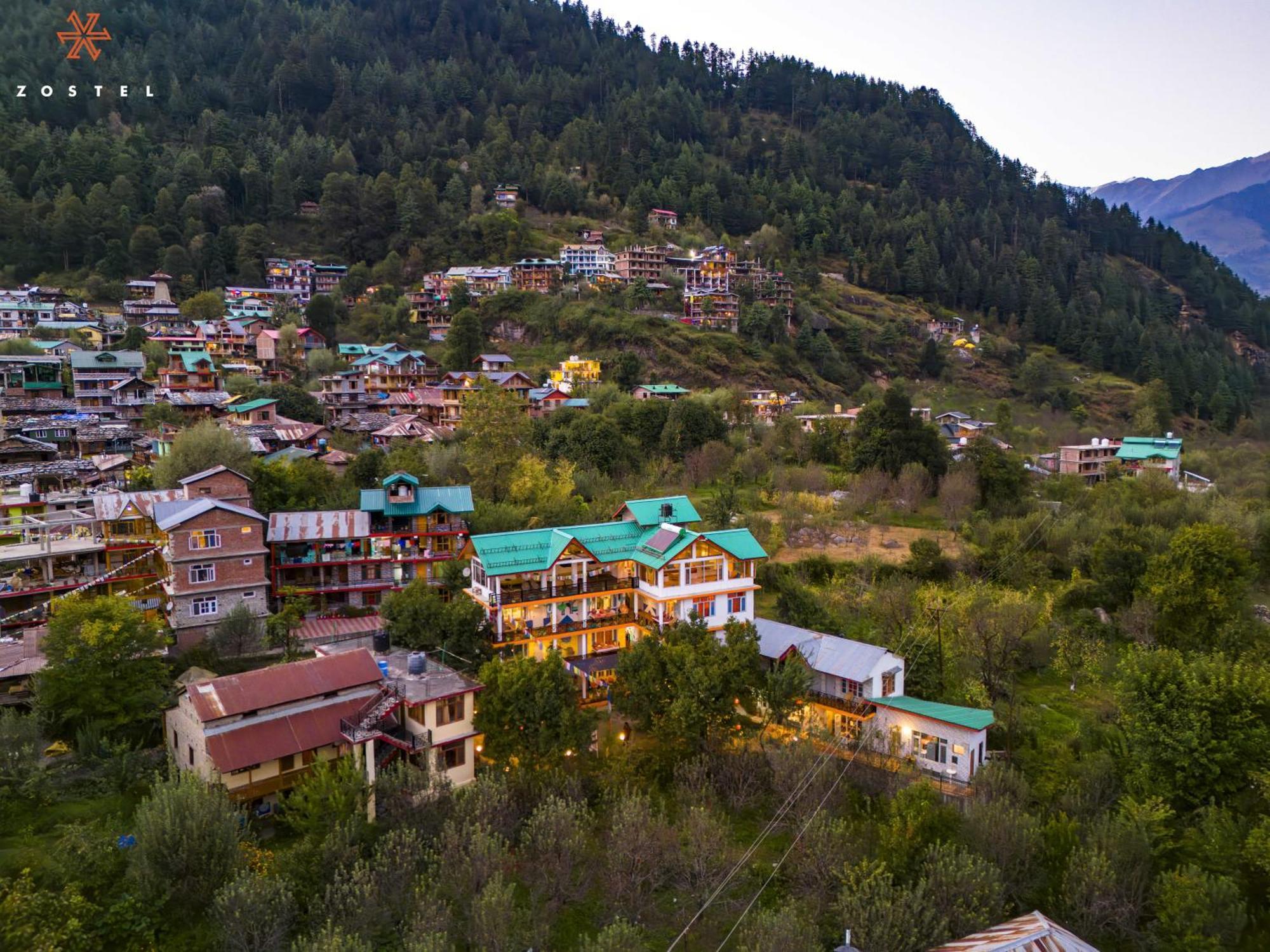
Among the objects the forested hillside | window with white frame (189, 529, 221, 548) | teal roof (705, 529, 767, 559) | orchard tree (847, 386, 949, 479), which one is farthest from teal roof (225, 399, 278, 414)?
orchard tree (847, 386, 949, 479)

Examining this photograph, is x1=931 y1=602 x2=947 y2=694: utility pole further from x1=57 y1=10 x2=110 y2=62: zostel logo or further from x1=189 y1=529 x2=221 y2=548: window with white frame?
x1=57 y1=10 x2=110 y2=62: zostel logo

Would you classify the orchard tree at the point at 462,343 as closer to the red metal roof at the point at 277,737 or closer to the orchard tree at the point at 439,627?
the orchard tree at the point at 439,627

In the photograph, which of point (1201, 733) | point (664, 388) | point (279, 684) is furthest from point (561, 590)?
point (664, 388)

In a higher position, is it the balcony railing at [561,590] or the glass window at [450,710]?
the balcony railing at [561,590]

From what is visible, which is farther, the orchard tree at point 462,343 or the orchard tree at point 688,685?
the orchard tree at point 462,343

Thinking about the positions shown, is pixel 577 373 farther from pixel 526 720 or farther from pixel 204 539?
pixel 526 720

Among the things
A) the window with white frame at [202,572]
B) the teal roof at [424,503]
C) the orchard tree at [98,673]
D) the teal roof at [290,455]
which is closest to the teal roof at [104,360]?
the teal roof at [290,455]
